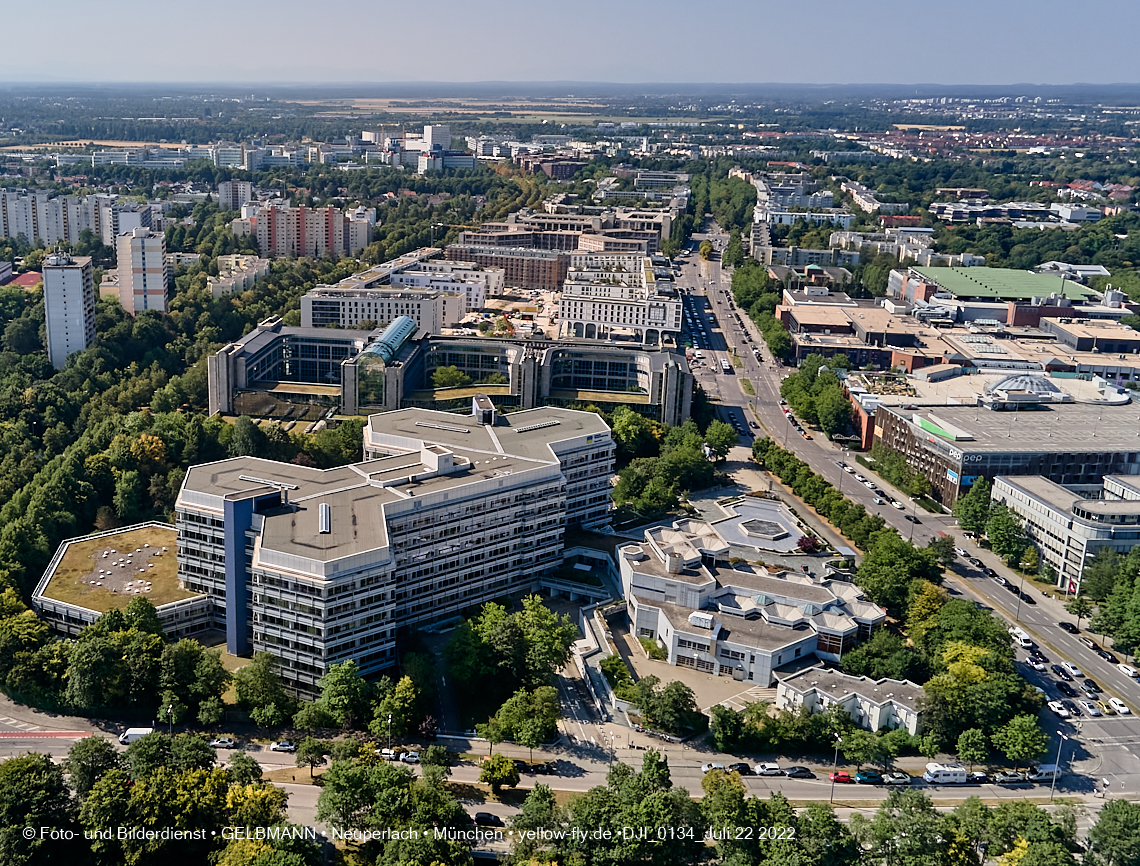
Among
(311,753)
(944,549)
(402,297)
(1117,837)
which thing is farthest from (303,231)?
(1117,837)

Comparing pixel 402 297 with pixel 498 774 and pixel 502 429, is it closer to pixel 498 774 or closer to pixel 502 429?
pixel 502 429

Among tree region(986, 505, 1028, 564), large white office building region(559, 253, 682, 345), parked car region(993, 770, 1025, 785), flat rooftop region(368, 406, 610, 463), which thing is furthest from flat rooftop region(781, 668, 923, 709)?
large white office building region(559, 253, 682, 345)

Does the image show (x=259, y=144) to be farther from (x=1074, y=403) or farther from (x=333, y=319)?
(x=1074, y=403)

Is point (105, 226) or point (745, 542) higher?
point (105, 226)

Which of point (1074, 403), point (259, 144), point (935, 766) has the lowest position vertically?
point (935, 766)

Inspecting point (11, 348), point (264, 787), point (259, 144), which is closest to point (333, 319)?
point (11, 348)

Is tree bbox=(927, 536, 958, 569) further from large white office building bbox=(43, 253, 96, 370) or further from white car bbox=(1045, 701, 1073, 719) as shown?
large white office building bbox=(43, 253, 96, 370)
